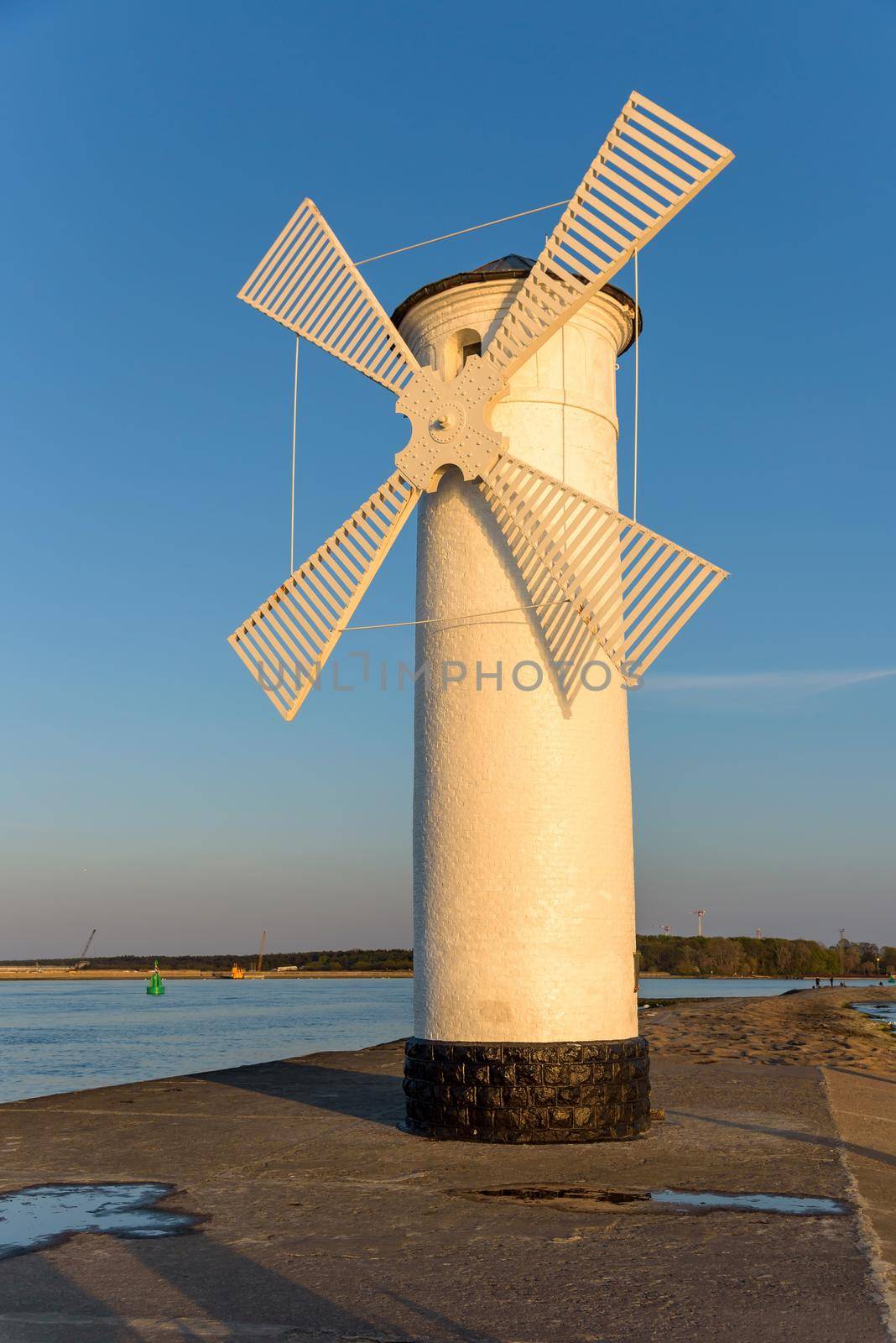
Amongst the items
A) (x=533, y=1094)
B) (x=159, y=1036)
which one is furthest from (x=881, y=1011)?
(x=533, y=1094)

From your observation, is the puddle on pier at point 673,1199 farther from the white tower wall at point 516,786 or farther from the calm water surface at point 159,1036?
the calm water surface at point 159,1036

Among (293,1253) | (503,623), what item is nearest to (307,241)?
(503,623)

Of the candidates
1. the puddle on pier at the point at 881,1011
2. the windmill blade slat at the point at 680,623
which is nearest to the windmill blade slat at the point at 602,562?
the windmill blade slat at the point at 680,623

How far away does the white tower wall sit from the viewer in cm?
834

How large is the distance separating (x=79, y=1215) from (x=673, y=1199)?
3102 mm

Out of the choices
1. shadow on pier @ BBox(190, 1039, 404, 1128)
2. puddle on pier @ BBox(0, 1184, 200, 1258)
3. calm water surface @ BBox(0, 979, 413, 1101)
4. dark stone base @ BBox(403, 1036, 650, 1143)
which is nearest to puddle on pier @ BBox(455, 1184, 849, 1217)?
dark stone base @ BBox(403, 1036, 650, 1143)

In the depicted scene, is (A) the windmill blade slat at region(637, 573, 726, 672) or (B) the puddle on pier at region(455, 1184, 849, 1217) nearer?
(B) the puddle on pier at region(455, 1184, 849, 1217)

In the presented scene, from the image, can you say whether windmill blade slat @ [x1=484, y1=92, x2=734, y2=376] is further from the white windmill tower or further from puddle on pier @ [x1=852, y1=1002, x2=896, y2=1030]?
puddle on pier @ [x1=852, y1=1002, x2=896, y2=1030]

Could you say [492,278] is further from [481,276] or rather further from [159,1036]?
[159,1036]

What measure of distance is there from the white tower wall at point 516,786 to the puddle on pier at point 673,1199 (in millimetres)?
1736

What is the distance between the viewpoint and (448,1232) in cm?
561

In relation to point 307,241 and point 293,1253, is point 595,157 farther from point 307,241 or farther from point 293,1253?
point 293,1253

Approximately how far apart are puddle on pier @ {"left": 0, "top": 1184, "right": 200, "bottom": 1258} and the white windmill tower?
2.45 metres

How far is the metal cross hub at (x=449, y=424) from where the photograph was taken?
29.0 ft
